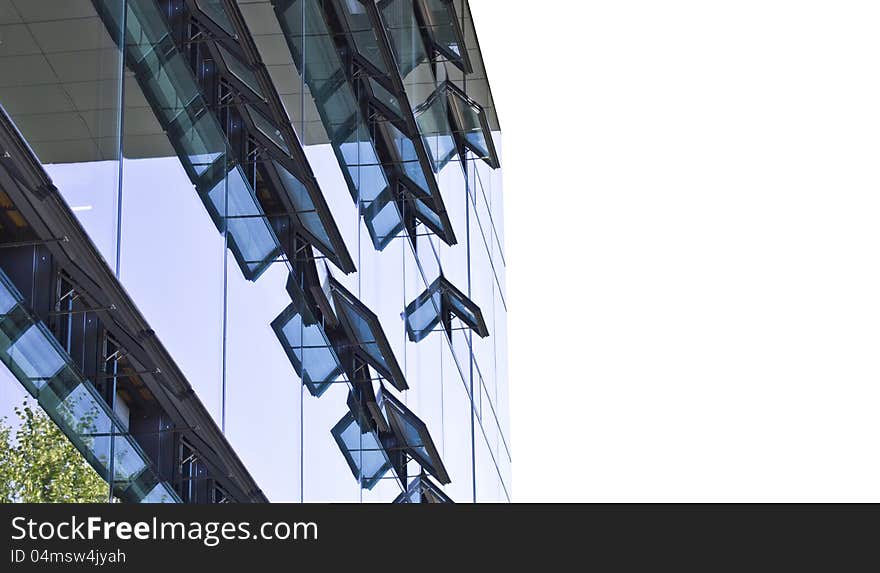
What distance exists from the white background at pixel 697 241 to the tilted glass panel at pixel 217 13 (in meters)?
22.8

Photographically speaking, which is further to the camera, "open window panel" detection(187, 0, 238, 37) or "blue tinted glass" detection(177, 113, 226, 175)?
"open window panel" detection(187, 0, 238, 37)

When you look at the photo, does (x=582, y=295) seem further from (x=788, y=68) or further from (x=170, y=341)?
(x=170, y=341)

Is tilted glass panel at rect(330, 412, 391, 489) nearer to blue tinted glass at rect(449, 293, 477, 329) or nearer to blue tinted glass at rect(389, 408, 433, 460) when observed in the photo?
blue tinted glass at rect(389, 408, 433, 460)

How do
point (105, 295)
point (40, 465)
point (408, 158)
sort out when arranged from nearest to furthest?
point (40, 465) < point (105, 295) < point (408, 158)

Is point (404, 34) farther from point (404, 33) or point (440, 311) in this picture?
point (440, 311)

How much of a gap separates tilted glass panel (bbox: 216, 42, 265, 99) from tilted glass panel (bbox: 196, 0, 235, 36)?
0.54 ft

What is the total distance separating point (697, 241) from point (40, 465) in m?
33.9

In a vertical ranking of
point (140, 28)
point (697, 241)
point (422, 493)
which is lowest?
point (140, 28)

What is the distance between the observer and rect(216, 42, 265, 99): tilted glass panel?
13.6 metres

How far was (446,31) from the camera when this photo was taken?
24.8 meters

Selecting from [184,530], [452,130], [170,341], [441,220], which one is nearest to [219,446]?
[170,341]

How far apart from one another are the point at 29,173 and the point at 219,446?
3807mm

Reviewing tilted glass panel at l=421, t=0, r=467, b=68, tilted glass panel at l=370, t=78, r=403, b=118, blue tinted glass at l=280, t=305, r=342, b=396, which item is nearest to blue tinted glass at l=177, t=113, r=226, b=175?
blue tinted glass at l=280, t=305, r=342, b=396

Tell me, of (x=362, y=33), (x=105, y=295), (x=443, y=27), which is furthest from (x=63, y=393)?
(x=443, y=27)
